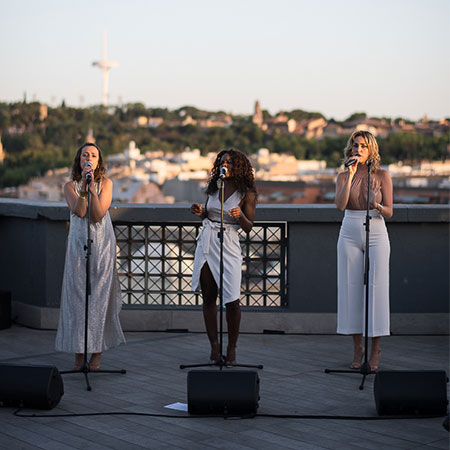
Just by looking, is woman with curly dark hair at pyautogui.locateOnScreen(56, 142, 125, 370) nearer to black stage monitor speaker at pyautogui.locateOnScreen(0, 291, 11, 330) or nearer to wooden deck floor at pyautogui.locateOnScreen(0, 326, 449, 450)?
wooden deck floor at pyautogui.locateOnScreen(0, 326, 449, 450)

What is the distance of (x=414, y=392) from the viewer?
4.77 meters

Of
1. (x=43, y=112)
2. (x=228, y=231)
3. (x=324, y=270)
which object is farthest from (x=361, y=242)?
(x=43, y=112)

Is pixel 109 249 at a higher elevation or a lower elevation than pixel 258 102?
lower

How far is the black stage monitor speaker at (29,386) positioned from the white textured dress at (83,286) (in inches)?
35.8

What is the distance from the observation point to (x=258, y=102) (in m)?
191

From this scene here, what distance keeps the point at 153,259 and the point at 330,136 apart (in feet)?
546

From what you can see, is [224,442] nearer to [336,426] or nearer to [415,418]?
[336,426]

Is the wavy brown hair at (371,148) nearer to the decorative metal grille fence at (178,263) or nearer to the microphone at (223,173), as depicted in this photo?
the microphone at (223,173)

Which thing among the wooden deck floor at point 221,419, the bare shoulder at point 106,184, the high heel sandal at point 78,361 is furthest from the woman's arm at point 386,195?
the high heel sandal at point 78,361

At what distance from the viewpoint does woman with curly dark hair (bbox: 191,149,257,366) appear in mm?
6055

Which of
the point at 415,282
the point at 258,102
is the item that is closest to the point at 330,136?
the point at 258,102

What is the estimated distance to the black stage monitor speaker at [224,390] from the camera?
477 cm

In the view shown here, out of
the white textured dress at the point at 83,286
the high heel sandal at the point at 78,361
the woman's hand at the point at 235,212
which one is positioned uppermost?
the woman's hand at the point at 235,212

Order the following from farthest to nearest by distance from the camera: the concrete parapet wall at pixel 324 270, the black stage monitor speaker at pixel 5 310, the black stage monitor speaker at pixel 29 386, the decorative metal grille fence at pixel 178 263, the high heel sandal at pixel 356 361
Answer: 1. the black stage monitor speaker at pixel 5 310
2. the decorative metal grille fence at pixel 178 263
3. the concrete parapet wall at pixel 324 270
4. the high heel sandal at pixel 356 361
5. the black stage monitor speaker at pixel 29 386
